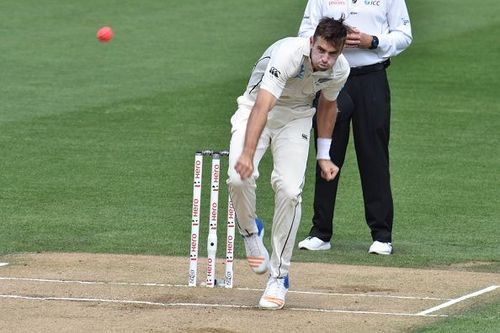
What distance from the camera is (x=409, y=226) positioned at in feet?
40.2

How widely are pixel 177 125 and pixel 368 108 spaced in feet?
21.6

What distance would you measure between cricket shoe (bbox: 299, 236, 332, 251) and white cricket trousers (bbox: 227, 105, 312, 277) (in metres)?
2.21

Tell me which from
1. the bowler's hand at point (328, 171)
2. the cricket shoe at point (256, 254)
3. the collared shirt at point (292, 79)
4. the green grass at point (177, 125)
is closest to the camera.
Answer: the collared shirt at point (292, 79)

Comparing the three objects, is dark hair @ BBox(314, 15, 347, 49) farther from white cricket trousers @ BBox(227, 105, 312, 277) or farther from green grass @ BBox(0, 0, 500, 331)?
green grass @ BBox(0, 0, 500, 331)

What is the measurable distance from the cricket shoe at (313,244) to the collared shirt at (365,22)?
1.50 m

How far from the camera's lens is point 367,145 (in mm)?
10969

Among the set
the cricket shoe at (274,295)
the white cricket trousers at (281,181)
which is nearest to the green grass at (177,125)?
the cricket shoe at (274,295)

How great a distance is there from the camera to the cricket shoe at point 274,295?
853cm

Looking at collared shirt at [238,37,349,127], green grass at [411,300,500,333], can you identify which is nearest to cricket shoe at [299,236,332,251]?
collared shirt at [238,37,349,127]

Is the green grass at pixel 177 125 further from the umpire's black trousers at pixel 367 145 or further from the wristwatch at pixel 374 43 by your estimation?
the wristwatch at pixel 374 43

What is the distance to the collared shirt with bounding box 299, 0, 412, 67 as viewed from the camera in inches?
420

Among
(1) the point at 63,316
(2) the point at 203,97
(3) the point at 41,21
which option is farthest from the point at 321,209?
(3) the point at 41,21

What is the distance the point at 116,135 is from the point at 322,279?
23.8 feet

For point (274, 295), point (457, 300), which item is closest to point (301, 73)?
point (274, 295)
